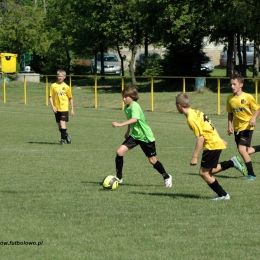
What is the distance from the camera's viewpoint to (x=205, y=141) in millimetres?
10562

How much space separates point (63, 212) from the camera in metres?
10.0

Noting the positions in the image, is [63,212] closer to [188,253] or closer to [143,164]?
[188,253]

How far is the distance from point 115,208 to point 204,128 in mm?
1560

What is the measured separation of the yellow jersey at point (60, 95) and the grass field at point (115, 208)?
983 mm

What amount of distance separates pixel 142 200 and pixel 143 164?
185 inches

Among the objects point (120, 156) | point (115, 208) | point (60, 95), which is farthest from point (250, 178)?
point (60, 95)

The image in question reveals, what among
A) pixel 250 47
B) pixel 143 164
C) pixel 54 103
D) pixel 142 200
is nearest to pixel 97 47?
pixel 250 47

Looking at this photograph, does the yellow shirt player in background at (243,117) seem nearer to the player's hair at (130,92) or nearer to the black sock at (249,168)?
the black sock at (249,168)

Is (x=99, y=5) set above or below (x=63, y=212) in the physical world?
above

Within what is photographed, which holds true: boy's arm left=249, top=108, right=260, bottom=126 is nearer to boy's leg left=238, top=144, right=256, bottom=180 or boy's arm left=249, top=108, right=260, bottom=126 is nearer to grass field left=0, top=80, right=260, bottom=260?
boy's leg left=238, top=144, right=256, bottom=180

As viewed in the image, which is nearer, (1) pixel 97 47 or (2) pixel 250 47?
(1) pixel 97 47

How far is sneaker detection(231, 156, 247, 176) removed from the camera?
41.4 feet

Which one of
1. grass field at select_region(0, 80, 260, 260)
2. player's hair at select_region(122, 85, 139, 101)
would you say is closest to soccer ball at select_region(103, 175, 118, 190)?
grass field at select_region(0, 80, 260, 260)

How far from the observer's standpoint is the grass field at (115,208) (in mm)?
8008
